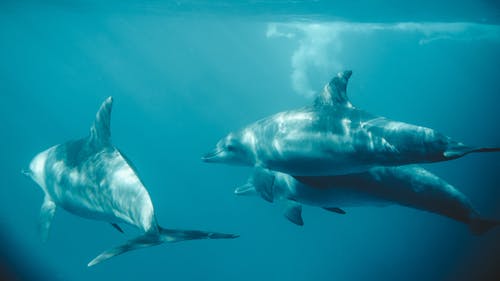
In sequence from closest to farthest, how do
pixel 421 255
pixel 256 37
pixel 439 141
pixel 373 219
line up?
pixel 439 141 → pixel 421 255 → pixel 373 219 → pixel 256 37

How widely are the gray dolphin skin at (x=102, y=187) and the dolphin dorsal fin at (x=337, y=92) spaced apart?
2891 mm

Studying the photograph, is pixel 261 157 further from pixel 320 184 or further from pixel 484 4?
pixel 484 4

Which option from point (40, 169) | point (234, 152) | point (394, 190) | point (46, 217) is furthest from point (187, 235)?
point (40, 169)

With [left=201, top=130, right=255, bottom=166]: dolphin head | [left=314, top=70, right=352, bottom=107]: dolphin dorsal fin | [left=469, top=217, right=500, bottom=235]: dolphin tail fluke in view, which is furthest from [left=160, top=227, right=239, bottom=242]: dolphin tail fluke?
[left=469, top=217, right=500, bottom=235]: dolphin tail fluke

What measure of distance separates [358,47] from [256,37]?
14.3 meters

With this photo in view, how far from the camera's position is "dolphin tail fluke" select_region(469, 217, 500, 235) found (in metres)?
6.59

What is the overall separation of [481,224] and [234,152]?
5053 millimetres

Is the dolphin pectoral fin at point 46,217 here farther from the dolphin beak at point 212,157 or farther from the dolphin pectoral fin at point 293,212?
the dolphin pectoral fin at point 293,212

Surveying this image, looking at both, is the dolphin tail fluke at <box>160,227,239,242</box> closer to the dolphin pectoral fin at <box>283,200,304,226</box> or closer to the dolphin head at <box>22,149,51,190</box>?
the dolphin pectoral fin at <box>283,200,304,226</box>

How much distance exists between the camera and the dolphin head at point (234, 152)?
23.2ft

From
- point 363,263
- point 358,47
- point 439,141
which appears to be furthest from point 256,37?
point 439,141

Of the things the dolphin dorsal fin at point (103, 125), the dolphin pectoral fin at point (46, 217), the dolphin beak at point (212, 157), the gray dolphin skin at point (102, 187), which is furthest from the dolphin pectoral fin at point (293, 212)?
the dolphin pectoral fin at point (46, 217)

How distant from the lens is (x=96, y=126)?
6652mm

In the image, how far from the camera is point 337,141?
5.31 meters
